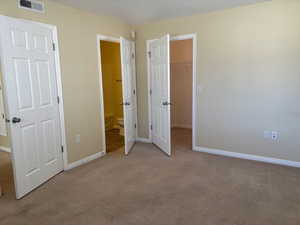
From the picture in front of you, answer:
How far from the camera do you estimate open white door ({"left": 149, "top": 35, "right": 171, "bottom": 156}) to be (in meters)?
3.75

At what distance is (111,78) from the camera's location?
625 cm

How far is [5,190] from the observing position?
2787mm

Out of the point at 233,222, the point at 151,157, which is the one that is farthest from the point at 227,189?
the point at 151,157

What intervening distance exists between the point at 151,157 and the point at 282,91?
7.64 ft

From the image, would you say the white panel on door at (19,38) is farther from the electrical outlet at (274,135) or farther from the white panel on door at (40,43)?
the electrical outlet at (274,135)

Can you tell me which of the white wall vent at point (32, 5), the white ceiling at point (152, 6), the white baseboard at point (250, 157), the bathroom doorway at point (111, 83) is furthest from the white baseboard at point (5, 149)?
the white baseboard at point (250, 157)

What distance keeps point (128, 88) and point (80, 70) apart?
95 centimetres

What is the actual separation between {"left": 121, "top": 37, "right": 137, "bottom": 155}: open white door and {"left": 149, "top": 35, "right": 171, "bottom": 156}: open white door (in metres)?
0.39

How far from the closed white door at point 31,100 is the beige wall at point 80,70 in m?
0.20

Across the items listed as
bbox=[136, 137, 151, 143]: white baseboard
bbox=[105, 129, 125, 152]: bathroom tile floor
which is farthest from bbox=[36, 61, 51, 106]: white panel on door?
bbox=[136, 137, 151, 143]: white baseboard

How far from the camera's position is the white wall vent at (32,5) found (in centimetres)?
266

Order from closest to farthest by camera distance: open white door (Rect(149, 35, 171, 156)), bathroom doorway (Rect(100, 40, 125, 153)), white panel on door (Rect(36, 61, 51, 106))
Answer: white panel on door (Rect(36, 61, 51, 106)) < open white door (Rect(149, 35, 171, 156)) < bathroom doorway (Rect(100, 40, 125, 153))

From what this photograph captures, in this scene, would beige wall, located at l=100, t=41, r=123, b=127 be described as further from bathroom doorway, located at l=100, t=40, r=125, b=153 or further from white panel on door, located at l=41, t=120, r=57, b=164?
white panel on door, located at l=41, t=120, r=57, b=164

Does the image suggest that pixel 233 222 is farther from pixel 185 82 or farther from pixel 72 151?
pixel 185 82
